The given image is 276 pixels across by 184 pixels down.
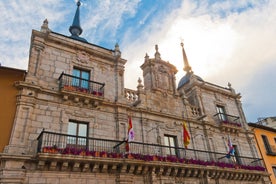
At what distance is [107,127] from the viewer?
42.7ft

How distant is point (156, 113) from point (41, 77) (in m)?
7.48

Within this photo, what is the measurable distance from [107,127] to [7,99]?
17.2 ft

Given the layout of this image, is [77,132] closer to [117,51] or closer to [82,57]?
[82,57]

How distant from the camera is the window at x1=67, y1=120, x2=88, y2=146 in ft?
37.5

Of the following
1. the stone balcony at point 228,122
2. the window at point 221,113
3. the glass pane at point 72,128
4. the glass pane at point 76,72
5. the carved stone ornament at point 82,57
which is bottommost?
the glass pane at point 72,128

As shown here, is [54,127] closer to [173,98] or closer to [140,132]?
[140,132]

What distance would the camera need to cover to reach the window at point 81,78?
43.1 ft

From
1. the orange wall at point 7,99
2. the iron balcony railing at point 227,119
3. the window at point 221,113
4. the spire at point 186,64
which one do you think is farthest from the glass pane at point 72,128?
the spire at point 186,64

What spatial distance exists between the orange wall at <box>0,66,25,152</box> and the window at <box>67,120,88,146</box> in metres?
2.74

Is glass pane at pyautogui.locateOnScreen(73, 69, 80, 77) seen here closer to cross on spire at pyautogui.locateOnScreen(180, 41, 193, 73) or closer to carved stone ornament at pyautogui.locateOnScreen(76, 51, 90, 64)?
carved stone ornament at pyautogui.locateOnScreen(76, 51, 90, 64)

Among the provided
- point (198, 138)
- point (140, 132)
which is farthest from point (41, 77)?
point (198, 138)

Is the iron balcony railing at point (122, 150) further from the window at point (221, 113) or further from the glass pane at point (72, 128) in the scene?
the window at point (221, 113)

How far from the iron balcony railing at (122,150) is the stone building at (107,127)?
0.05m

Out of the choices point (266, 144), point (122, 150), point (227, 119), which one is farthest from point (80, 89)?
point (266, 144)
